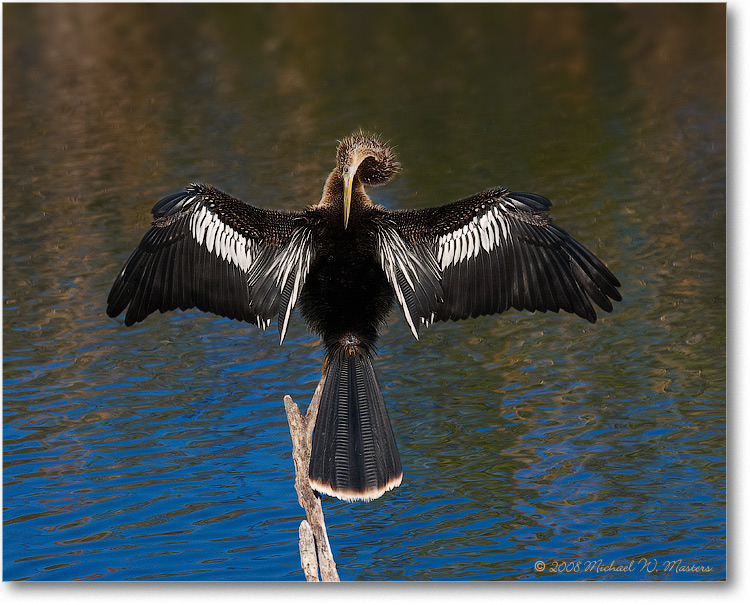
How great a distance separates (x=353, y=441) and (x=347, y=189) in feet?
3.36

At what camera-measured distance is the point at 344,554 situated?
18.8 feet

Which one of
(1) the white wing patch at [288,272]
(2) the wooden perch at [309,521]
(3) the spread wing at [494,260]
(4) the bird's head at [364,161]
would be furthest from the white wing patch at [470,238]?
(2) the wooden perch at [309,521]

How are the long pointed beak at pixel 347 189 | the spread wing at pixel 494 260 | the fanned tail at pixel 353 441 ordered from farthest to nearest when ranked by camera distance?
the spread wing at pixel 494 260
the long pointed beak at pixel 347 189
the fanned tail at pixel 353 441

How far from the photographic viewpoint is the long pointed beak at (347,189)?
4625 mm

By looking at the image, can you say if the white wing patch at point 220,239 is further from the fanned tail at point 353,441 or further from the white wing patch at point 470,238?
the white wing patch at point 470,238

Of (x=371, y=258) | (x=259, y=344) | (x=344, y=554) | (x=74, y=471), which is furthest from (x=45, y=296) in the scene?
(x=371, y=258)

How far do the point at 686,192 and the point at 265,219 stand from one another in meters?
6.71

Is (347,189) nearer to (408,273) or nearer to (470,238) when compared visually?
(408,273)

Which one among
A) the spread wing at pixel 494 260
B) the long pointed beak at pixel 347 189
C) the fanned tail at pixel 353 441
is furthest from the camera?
the spread wing at pixel 494 260

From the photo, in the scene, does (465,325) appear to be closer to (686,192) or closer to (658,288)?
(658,288)

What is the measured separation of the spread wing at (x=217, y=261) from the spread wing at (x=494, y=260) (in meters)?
0.46

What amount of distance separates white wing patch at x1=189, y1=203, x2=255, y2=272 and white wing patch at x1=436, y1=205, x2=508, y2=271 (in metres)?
0.82

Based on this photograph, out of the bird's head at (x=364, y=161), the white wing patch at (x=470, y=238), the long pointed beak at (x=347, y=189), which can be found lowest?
the white wing patch at (x=470, y=238)

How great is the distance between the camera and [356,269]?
4758 mm
